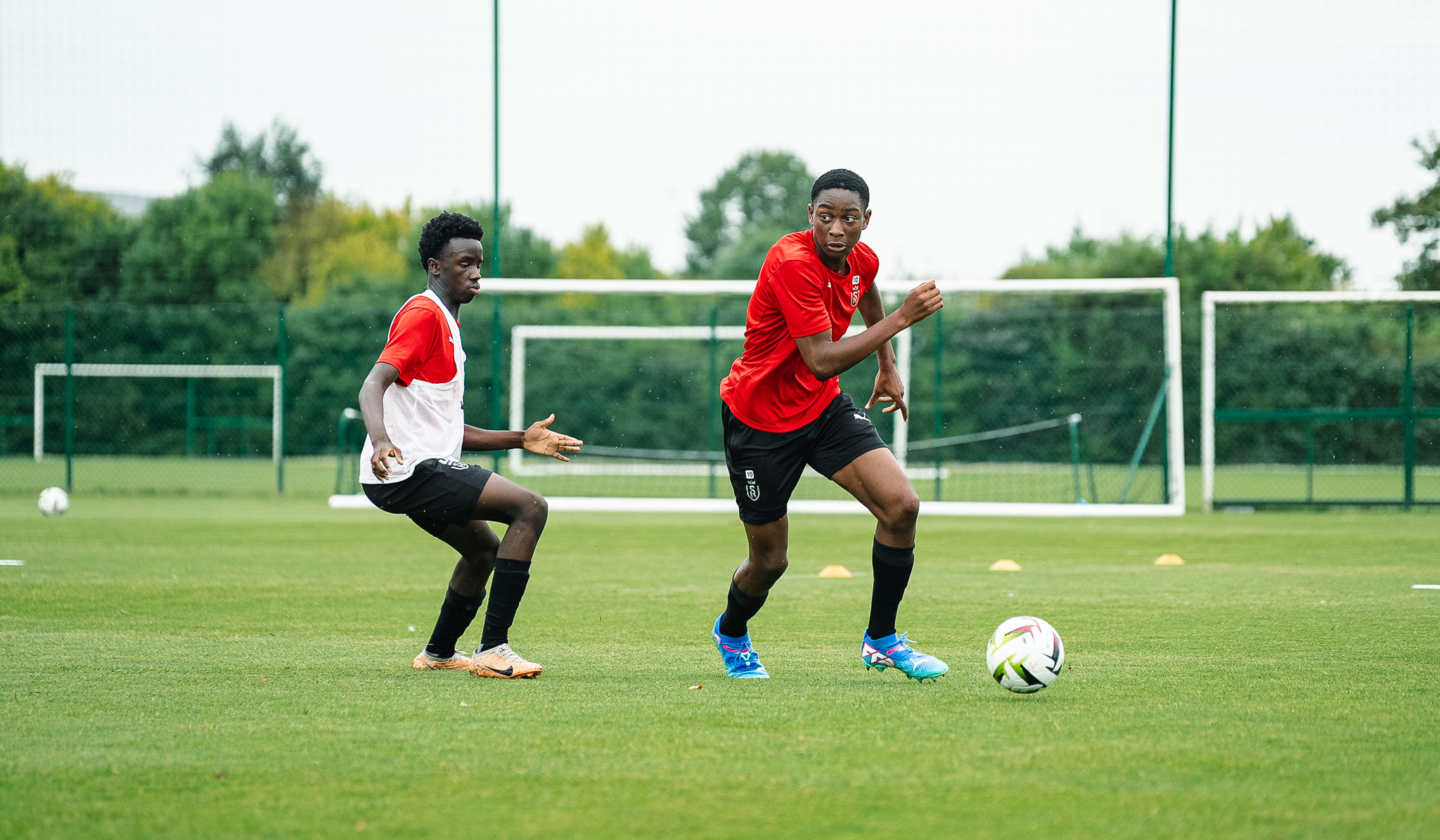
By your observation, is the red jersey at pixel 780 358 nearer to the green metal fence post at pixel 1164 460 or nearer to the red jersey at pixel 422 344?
the red jersey at pixel 422 344

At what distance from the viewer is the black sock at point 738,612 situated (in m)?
5.41

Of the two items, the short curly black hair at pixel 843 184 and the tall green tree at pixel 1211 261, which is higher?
the tall green tree at pixel 1211 261

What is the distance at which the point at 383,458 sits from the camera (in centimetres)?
505

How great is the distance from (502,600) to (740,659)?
3.11 ft

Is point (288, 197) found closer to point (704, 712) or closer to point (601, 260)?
point (601, 260)

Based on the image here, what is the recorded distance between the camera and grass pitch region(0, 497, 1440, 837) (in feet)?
10.6

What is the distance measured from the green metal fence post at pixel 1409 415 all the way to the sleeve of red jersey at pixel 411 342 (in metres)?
13.8

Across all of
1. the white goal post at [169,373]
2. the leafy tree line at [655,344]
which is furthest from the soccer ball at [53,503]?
the white goal post at [169,373]

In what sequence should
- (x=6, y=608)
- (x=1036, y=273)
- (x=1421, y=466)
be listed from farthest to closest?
(x=1036, y=273) → (x=1421, y=466) → (x=6, y=608)

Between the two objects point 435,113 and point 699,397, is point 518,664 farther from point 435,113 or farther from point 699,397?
point 699,397

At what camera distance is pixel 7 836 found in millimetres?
3082

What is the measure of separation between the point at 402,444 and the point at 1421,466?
16.3 meters

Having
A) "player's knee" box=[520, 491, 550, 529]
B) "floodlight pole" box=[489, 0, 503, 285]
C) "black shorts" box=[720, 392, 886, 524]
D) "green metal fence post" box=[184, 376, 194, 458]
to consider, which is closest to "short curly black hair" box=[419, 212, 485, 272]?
"player's knee" box=[520, 491, 550, 529]

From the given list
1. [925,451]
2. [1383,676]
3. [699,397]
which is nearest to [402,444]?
[1383,676]
